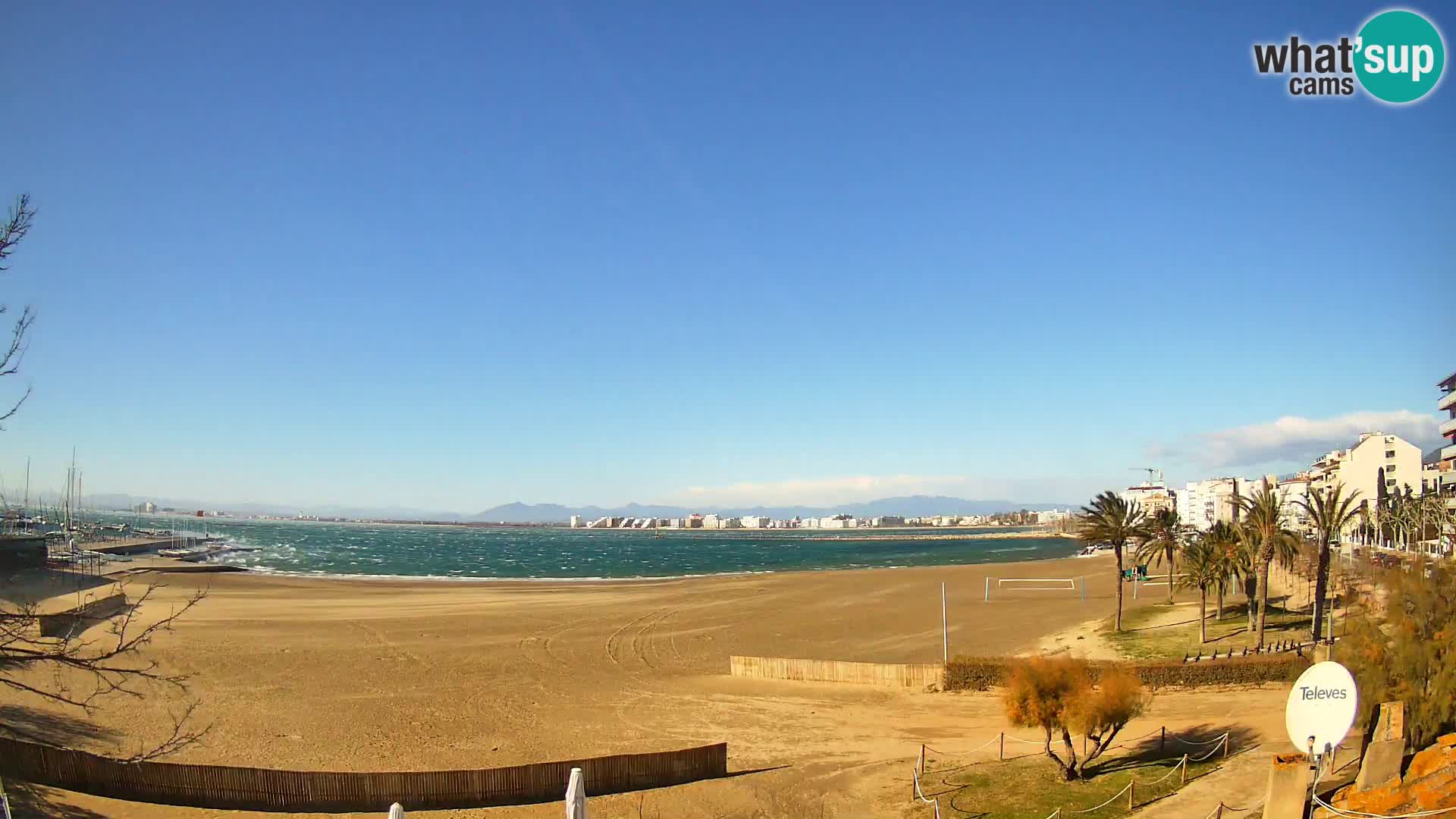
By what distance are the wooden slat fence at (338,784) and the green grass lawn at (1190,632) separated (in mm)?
21478

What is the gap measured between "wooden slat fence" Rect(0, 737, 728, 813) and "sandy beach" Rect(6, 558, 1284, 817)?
36cm

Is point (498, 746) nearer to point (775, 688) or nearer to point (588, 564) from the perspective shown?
point (775, 688)

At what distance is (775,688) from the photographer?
97.2ft

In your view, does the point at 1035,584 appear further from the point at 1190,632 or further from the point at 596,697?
the point at 596,697

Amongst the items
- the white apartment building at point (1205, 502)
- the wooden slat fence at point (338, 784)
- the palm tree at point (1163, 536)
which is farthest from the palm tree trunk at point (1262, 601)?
the white apartment building at point (1205, 502)

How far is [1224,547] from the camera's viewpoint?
123 feet

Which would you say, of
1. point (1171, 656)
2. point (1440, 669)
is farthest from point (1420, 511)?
point (1440, 669)

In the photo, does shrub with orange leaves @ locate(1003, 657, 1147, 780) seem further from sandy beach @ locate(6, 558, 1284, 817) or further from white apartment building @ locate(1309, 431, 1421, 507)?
white apartment building @ locate(1309, 431, 1421, 507)

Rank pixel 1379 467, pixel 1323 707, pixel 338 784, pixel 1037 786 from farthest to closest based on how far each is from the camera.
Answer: pixel 1379 467
pixel 1037 786
pixel 338 784
pixel 1323 707

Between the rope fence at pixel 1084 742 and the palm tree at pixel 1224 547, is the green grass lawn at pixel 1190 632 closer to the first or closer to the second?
the palm tree at pixel 1224 547

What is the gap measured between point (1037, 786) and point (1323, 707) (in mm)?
6981

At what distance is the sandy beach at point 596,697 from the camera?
2098cm

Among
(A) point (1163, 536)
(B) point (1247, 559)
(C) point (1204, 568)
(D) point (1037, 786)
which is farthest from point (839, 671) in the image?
(A) point (1163, 536)

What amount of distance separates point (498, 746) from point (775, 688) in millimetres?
10139
